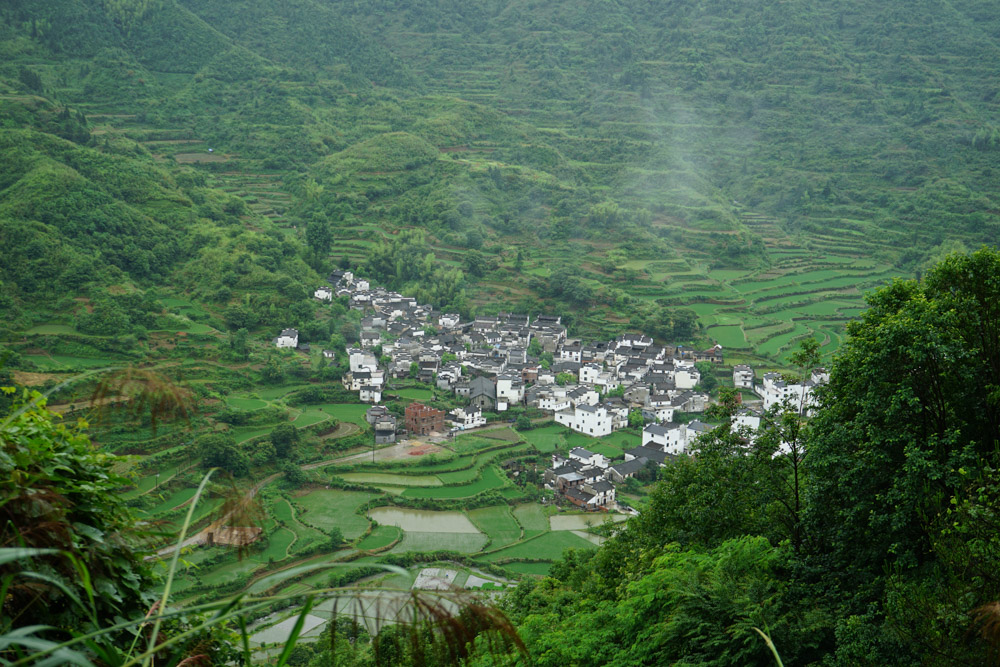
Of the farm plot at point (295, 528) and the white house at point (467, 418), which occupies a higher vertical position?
the white house at point (467, 418)

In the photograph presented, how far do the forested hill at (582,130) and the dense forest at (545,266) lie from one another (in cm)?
18

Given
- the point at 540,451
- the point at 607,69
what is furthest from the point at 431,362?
the point at 607,69

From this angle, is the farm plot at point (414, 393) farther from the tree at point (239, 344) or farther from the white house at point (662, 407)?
the white house at point (662, 407)

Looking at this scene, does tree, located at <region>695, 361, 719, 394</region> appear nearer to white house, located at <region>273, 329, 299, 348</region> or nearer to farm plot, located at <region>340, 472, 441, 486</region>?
farm plot, located at <region>340, 472, 441, 486</region>

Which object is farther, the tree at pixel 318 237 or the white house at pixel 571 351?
the tree at pixel 318 237

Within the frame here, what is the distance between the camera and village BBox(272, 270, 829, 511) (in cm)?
1577

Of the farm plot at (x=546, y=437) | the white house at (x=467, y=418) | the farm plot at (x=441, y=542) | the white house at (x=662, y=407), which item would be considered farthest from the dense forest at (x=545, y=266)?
the white house at (x=662, y=407)

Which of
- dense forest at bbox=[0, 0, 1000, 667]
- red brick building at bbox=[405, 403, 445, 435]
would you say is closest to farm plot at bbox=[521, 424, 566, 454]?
red brick building at bbox=[405, 403, 445, 435]

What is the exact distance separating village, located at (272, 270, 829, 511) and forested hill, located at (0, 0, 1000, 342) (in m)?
1.60

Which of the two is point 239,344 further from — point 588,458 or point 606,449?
point 606,449

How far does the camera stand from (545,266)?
1038 inches

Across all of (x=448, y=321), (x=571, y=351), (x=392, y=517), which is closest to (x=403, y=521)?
(x=392, y=517)

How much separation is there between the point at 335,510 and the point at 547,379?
300 inches

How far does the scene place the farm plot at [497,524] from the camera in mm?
12875
